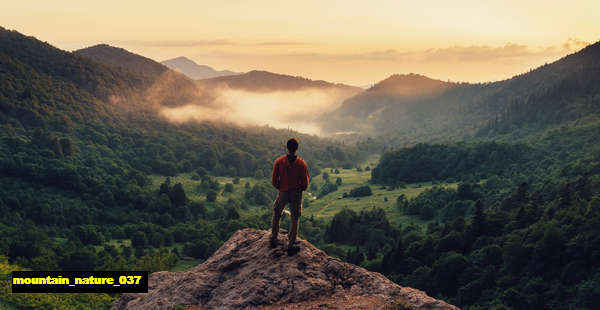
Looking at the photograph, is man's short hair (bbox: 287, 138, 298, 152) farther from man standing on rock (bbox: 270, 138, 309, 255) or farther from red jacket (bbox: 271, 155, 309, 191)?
red jacket (bbox: 271, 155, 309, 191)

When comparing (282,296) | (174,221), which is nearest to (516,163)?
(174,221)

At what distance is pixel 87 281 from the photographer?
2242cm

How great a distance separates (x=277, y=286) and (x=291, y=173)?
4.90 m

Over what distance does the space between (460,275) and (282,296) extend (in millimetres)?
65158

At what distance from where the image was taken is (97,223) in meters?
141

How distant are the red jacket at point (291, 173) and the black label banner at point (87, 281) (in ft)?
32.4

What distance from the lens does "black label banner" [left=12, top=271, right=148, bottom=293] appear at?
2203 cm

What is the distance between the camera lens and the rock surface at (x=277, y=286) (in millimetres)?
17609

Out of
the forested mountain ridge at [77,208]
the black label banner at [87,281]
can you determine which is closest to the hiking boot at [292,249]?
the black label banner at [87,281]

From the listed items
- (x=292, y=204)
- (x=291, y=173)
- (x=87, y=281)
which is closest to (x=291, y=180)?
(x=291, y=173)

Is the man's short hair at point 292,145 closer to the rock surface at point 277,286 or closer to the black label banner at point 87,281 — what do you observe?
the rock surface at point 277,286

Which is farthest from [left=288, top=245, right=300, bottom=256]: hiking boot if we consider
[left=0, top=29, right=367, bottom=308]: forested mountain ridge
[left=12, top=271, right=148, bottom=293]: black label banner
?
[left=0, top=29, right=367, bottom=308]: forested mountain ridge

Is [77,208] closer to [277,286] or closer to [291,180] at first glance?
[277,286]

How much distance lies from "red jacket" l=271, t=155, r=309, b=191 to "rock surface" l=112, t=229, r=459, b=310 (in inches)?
135
